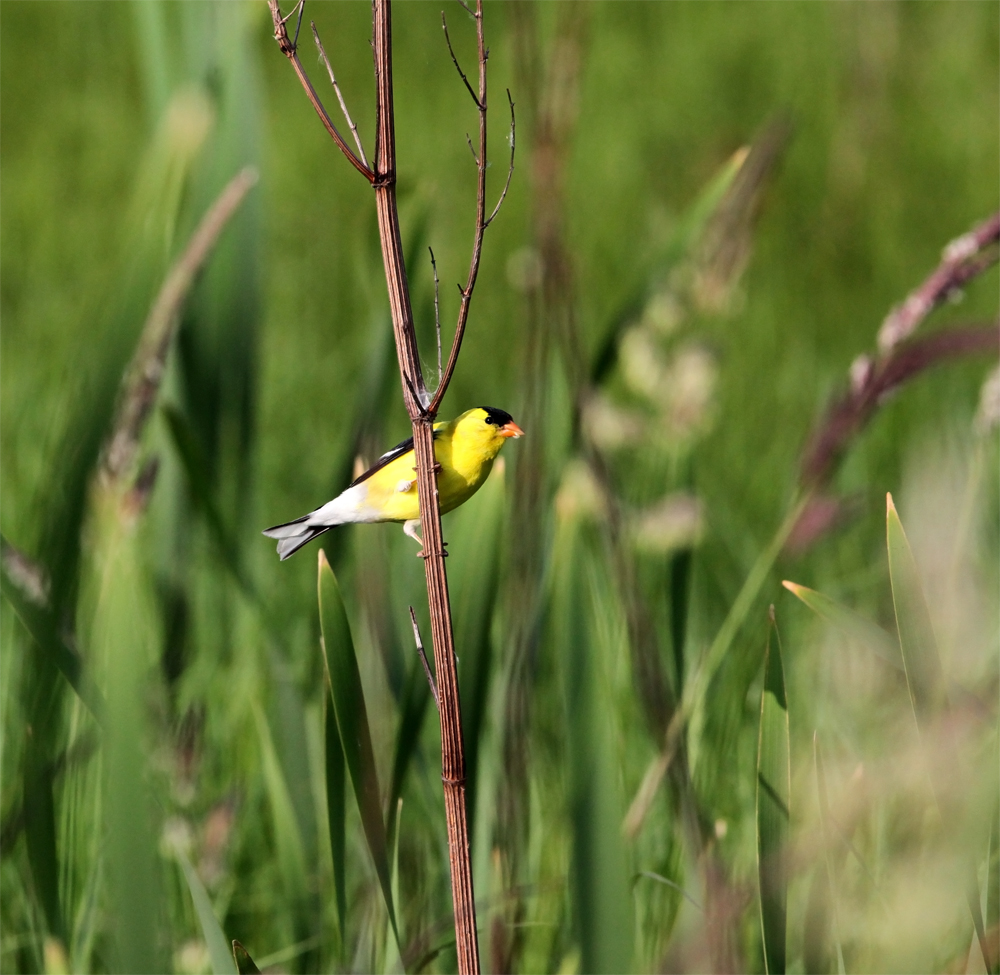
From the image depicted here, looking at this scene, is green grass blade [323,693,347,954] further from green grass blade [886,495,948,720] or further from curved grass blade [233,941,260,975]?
green grass blade [886,495,948,720]

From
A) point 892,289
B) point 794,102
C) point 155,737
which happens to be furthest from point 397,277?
point 794,102

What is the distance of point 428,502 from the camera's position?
0.52m

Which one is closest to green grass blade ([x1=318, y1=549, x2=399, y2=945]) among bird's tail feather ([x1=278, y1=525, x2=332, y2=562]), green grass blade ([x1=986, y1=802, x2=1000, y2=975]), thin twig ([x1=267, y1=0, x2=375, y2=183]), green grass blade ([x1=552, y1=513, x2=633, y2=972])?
bird's tail feather ([x1=278, y1=525, x2=332, y2=562])

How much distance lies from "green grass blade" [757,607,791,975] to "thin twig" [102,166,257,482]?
0.45m

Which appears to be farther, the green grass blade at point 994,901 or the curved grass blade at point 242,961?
the green grass blade at point 994,901

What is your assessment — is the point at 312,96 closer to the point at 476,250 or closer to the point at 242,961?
the point at 476,250

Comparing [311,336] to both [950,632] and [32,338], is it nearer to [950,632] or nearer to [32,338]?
[32,338]

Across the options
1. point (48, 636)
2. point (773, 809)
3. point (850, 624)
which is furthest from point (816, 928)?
point (48, 636)

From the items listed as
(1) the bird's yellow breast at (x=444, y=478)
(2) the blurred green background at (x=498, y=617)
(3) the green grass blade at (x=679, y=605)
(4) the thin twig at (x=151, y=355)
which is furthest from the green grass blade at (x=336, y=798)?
(3) the green grass blade at (x=679, y=605)

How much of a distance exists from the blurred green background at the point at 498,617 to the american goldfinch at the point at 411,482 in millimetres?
32

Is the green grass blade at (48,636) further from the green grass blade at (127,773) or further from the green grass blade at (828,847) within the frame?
the green grass blade at (828,847)

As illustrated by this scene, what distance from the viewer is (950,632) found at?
0.60m

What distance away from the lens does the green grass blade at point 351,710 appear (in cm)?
62

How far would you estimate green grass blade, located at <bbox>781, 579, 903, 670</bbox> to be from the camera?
694 millimetres
